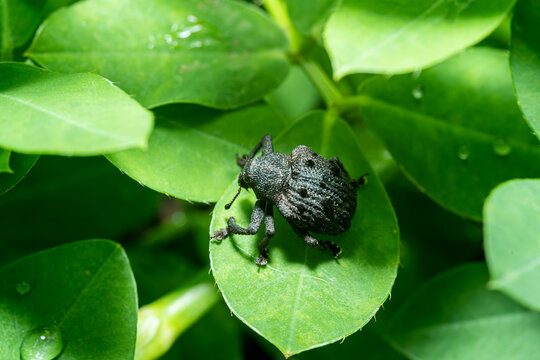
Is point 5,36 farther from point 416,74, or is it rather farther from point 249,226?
point 416,74

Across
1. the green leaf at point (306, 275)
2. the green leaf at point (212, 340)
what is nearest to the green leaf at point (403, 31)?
the green leaf at point (306, 275)

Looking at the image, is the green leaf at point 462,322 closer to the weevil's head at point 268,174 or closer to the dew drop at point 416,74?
the weevil's head at point 268,174

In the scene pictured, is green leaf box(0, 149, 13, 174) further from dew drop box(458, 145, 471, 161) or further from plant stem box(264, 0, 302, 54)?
dew drop box(458, 145, 471, 161)

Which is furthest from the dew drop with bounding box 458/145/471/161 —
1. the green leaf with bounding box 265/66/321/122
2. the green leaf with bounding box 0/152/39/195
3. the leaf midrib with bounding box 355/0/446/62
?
the green leaf with bounding box 0/152/39/195

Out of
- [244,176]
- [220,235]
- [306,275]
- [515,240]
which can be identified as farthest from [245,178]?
[515,240]

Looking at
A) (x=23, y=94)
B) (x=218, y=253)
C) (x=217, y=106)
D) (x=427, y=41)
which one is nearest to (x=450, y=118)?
(x=427, y=41)
